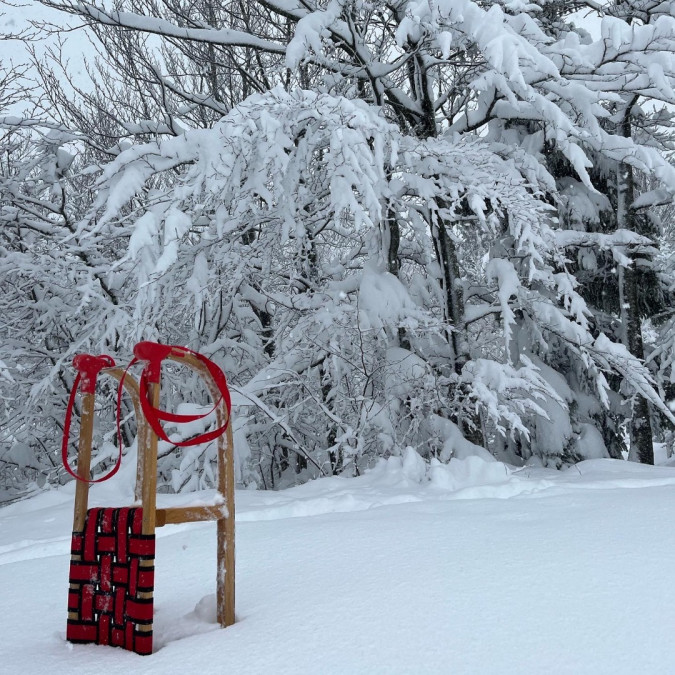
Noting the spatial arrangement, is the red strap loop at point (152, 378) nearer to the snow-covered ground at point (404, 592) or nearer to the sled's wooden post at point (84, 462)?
the sled's wooden post at point (84, 462)

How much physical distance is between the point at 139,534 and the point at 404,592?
2.67 ft

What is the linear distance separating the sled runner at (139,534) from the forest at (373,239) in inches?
84.1

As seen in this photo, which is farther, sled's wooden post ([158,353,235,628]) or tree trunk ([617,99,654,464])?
tree trunk ([617,99,654,464])

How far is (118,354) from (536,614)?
231 inches

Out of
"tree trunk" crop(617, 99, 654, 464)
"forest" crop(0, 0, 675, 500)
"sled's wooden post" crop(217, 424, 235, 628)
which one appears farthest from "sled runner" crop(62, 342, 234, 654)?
"tree trunk" crop(617, 99, 654, 464)

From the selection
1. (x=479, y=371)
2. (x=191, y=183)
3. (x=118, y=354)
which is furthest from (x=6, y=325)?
(x=479, y=371)

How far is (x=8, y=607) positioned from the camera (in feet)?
7.79

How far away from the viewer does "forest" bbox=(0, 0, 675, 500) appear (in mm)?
4555

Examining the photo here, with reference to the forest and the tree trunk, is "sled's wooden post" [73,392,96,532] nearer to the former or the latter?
the forest

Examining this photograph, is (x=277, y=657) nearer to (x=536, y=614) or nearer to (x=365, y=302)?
(x=536, y=614)

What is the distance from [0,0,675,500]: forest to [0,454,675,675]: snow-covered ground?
179cm

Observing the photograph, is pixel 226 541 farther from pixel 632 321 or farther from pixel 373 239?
pixel 632 321

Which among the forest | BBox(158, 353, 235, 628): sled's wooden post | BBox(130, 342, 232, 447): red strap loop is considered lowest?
BBox(158, 353, 235, 628): sled's wooden post

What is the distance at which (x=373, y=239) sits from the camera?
20.4ft
